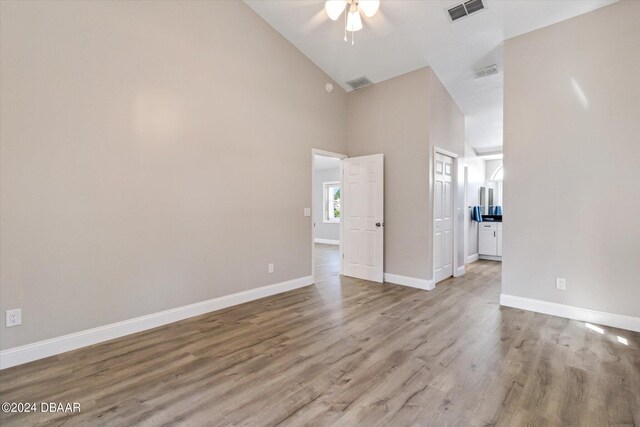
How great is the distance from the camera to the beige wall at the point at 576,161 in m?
3.06

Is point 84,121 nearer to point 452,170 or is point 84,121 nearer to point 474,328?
point 474,328

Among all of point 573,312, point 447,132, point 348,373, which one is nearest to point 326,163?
point 447,132

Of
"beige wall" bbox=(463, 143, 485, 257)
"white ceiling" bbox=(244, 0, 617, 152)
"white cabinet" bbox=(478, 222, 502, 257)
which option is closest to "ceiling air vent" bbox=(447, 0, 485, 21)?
"white ceiling" bbox=(244, 0, 617, 152)

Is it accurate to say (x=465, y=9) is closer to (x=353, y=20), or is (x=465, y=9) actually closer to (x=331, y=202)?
(x=353, y=20)

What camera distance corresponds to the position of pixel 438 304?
3.84 m

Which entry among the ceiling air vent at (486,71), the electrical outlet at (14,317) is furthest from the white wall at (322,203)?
the electrical outlet at (14,317)

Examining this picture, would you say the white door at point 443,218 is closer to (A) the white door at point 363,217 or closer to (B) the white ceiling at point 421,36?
(A) the white door at point 363,217

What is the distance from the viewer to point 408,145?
183 inches

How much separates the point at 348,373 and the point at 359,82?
4458 millimetres

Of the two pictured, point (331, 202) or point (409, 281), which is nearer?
point (409, 281)

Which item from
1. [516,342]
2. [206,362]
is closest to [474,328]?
[516,342]

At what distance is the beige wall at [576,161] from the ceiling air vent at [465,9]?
77 centimetres

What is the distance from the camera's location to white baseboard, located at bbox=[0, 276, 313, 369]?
7.88 feet

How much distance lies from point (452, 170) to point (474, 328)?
10.0 feet
